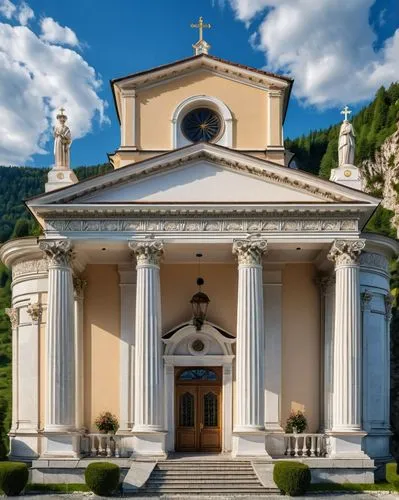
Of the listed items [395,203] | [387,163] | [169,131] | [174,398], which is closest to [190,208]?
[169,131]

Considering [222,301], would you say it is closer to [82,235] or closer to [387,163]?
[82,235]

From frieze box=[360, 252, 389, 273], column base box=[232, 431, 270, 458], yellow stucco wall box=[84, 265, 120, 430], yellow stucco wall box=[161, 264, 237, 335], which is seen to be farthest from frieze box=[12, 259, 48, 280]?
frieze box=[360, 252, 389, 273]

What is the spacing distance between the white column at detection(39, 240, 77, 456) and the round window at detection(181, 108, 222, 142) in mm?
8160

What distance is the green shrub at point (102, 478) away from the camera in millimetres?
20922

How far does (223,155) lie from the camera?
24688 mm

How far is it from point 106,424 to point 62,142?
11000mm

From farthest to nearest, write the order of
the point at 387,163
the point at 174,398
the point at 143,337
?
the point at 387,163 < the point at 174,398 < the point at 143,337

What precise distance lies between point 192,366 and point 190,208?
7083 mm

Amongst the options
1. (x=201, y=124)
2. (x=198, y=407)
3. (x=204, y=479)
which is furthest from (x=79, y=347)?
(x=201, y=124)

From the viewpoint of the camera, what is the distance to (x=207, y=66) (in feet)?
96.6

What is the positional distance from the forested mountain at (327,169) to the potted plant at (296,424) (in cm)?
3638

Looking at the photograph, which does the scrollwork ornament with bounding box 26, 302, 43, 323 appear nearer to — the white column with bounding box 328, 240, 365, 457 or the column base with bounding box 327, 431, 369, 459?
the white column with bounding box 328, 240, 365, 457

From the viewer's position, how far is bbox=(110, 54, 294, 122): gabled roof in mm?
29078

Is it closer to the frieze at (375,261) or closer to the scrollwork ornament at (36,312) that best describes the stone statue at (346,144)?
the frieze at (375,261)
